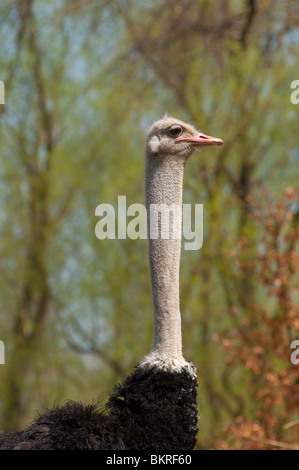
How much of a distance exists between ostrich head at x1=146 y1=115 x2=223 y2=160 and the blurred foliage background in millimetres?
5475

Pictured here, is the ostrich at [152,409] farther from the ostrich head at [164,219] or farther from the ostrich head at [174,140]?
the ostrich head at [174,140]

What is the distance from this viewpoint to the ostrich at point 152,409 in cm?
361

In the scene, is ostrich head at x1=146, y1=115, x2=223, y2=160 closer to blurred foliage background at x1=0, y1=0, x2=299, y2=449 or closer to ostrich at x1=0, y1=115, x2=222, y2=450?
ostrich at x1=0, y1=115, x2=222, y2=450

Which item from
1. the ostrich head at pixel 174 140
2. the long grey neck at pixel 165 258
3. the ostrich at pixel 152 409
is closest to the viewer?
the ostrich at pixel 152 409

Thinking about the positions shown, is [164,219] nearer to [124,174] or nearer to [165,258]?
[165,258]

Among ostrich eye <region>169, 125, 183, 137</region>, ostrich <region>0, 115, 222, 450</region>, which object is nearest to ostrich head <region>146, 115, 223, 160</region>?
ostrich eye <region>169, 125, 183, 137</region>

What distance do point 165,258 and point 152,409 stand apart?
2.28 ft

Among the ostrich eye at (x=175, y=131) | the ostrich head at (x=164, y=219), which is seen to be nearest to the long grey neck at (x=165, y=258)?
the ostrich head at (x=164, y=219)

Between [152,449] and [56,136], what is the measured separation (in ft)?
34.8

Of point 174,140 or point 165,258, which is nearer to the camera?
point 165,258

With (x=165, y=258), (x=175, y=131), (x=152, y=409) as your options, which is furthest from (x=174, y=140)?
(x=152, y=409)

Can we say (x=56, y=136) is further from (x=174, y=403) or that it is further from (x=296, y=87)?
(x=174, y=403)

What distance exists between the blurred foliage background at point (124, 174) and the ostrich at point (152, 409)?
18.8 ft

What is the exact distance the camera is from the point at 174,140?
407 centimetres
